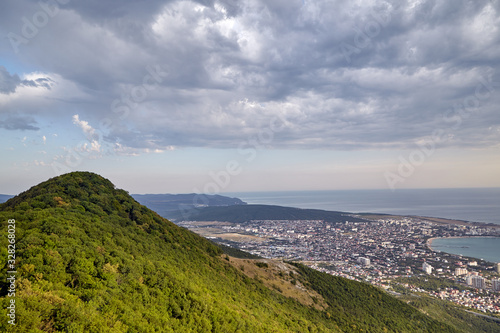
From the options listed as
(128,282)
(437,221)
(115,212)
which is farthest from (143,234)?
(437,221)

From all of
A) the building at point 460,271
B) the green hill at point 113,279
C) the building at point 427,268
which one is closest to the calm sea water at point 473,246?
the building at point 460,271

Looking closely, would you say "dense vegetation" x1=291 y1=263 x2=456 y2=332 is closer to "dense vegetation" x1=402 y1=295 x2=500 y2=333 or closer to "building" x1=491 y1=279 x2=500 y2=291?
"dense vegetation" x1=402 y1=295 x2=500 y2=333

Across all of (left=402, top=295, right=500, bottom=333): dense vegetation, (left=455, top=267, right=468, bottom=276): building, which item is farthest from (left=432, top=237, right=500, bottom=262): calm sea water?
(left=402, top=295, right=500, bottom=333): dense vegetation

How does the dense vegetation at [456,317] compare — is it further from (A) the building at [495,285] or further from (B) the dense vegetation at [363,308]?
(A) the building at [495,285]

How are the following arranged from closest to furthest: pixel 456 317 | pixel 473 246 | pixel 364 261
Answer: pixel 456 317 < pixel 364 261 < pixel 473 246

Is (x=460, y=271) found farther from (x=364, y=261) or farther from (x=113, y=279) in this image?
(x=113, y=279)

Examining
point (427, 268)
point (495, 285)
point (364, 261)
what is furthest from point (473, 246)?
point (364, 261)
